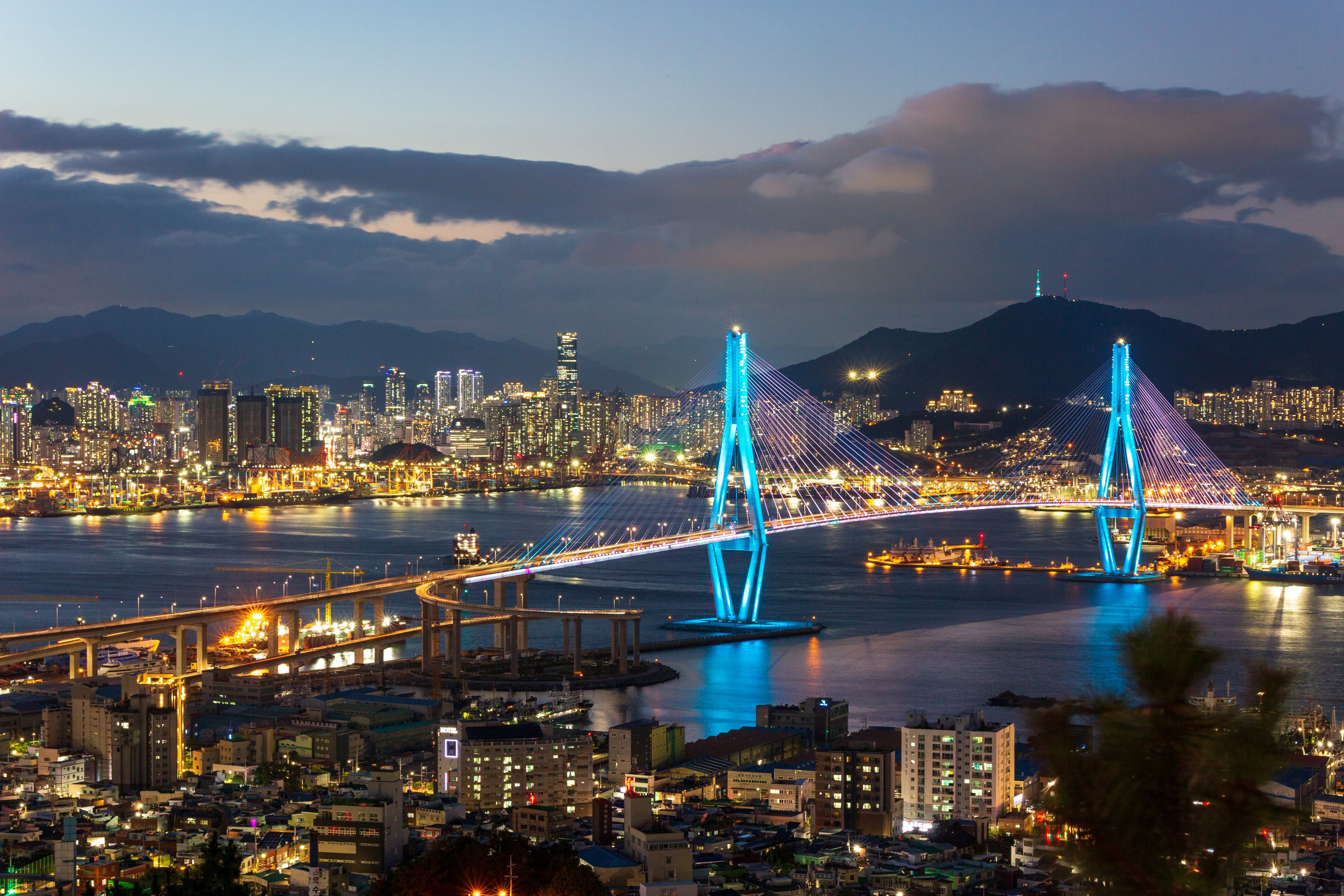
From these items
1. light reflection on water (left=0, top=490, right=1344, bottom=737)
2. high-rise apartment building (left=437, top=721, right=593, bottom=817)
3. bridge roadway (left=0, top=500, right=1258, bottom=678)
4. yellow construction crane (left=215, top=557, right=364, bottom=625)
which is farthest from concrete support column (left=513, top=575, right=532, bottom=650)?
high-rise apartment building (left=437, top=721, right=593, bottom=817)

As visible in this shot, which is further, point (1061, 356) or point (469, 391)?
point (469, 391)

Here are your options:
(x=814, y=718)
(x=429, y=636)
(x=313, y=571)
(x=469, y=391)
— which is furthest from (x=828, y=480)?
(x=469, y=391)

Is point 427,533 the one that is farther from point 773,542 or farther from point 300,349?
point 300,349

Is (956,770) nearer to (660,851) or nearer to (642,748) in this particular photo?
(642,748)

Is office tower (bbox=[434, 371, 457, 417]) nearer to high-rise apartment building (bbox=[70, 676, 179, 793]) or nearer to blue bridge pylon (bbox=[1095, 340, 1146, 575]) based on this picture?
blue bridge pylon (bbox=[1095, 340, 1146, 575])

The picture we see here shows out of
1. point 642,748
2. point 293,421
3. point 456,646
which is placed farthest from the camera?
point 293,421

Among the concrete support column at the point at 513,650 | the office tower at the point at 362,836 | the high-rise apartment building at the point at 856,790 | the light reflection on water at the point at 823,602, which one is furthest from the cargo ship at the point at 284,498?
the office tower at the point at 362,836

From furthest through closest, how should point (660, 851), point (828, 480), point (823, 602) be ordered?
point (828, 480)
point (823, 602)
point (660, 851)
